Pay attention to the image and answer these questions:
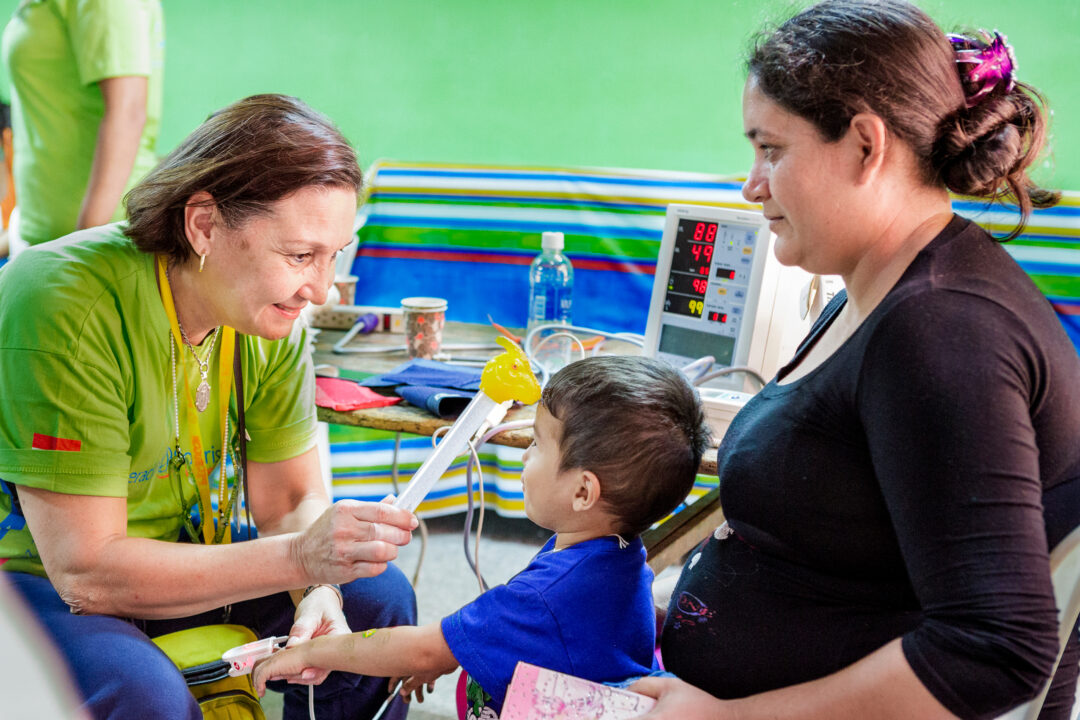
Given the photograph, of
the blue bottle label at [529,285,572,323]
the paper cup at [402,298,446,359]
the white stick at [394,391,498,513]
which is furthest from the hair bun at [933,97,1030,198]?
the blue bottle label at [529,285,572,323]

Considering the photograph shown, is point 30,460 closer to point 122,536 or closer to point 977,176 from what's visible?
point 122,536

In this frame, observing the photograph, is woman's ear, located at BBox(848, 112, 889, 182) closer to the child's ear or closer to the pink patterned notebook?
the child's ear

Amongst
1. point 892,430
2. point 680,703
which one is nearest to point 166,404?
point 680,703

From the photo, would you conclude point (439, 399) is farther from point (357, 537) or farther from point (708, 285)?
point (708, 285)

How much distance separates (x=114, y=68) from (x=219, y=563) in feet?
4.97

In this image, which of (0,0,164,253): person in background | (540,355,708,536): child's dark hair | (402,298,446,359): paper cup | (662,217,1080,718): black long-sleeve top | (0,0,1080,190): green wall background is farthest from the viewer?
(0,0,1080,190): green wall background

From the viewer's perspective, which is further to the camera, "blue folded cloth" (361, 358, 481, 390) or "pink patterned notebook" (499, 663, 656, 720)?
"blue folded cloth" (361, 358, 481, 390)

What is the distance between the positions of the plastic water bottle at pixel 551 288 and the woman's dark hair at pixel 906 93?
5.20ft

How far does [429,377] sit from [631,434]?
75cm

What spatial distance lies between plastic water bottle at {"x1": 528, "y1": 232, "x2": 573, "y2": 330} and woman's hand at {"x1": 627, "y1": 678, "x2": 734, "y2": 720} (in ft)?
5.17

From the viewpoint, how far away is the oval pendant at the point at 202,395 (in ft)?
4.66

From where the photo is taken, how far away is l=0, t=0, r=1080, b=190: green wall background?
2750 mm

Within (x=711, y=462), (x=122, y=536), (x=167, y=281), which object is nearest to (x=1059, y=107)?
(x=711, y=462)

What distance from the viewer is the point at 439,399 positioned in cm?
169
